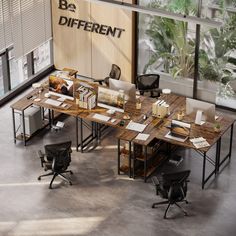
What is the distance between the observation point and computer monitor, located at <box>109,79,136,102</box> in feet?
41.4

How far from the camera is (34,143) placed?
13.1 m

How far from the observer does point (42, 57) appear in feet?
52.8

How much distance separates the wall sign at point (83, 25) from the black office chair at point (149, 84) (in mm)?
1534

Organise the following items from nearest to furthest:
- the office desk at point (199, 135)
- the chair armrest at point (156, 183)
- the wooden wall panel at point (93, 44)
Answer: the chair armrest at point (156, 183) < the office desk at point (199, 135) < the wooden wall panel at point (93, 44)

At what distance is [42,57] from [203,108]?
548 cm

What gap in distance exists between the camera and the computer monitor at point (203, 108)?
39.0ft

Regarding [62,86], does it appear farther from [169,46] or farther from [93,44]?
[169,46]

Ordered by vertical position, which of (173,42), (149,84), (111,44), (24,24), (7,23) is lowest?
(149,84)

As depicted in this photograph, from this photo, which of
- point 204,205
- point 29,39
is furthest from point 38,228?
point 29,39

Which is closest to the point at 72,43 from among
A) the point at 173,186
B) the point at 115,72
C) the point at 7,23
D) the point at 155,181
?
the point at 115,72

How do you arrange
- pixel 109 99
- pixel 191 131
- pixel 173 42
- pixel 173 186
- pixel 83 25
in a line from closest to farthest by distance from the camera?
pixel 173 186, pixel 191 131, pixel 109 99, pixel 173 42, pixel 83 25

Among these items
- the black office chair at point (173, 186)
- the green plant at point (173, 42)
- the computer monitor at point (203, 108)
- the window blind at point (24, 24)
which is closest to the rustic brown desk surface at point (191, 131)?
the computer monitor at point (203, 108)

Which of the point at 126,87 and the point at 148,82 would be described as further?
the point at 148,82

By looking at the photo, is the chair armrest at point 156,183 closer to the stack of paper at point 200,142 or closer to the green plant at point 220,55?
the stack of paper at point 200,142
